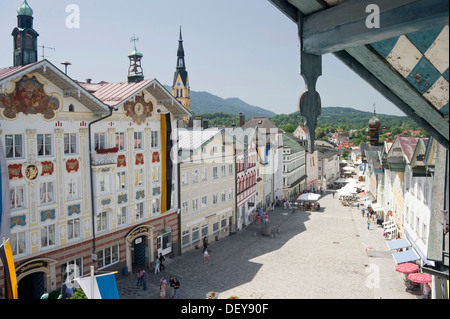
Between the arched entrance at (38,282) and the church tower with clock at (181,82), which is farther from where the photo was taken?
the church tower with clock at (181,82)

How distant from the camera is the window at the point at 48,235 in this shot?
69.3 feet

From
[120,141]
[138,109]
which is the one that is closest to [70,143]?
[120,141]

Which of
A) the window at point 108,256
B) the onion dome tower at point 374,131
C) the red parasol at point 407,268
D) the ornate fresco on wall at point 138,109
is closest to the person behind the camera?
the red parasol at point 407,268

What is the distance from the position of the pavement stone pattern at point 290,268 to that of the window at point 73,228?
4.44 metres

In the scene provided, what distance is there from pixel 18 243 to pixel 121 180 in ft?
24.5

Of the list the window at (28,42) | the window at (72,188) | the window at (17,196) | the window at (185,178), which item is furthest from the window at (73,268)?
the window at (28,42)

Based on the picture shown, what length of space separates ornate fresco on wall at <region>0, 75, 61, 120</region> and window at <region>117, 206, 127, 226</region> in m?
7.65

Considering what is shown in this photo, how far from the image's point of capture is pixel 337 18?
3.20m

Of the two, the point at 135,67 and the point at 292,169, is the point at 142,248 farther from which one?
the point at 292,169

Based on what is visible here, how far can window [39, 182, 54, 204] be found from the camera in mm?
21047

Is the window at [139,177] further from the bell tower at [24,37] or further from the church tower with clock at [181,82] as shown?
the church tower with clock at [181,82]
